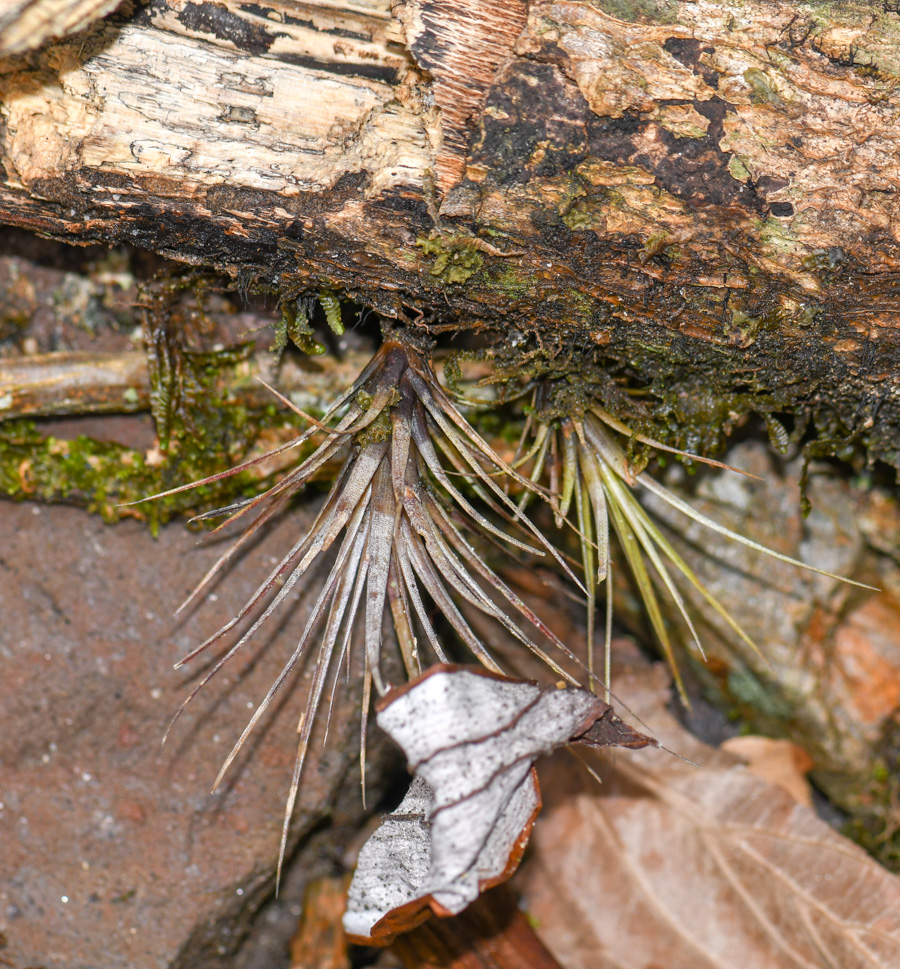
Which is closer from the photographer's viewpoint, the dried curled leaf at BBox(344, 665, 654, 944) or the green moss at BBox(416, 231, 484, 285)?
the dried curled leaf at BBox(344, 665, 654, 944)

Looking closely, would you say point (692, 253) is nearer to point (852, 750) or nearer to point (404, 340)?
point (404, 340)

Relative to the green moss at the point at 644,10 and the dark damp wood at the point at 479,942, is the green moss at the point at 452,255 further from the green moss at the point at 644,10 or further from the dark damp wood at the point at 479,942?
the dark damp wood at the point at 479,942

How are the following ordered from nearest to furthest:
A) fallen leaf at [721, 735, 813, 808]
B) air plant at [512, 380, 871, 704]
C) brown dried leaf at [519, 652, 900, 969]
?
air plant at [512, 380, 871, 704] → brown dried leaf at [519, 652, 900, 969] → fallen leaf at [721, 735, 813, 808]

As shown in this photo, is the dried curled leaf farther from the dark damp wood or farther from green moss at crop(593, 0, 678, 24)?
green moss at crop(593, 0, 678, 24)

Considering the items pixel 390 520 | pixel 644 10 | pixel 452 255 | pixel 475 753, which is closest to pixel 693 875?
pixel 475 753

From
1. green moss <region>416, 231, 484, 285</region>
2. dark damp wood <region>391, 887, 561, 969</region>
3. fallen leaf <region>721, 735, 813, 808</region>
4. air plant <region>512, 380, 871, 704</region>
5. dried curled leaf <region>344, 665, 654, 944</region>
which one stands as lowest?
dark damp wood <region>391, 887, 561, 969</region>

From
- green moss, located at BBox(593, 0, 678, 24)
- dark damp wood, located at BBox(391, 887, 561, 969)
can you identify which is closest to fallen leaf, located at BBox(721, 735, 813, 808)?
dark damp wood, located at BBox(391, 887, 561, 969)

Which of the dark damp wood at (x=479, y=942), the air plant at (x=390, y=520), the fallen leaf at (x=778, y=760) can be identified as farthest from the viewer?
the fallen leaf at (x=778, y=760)

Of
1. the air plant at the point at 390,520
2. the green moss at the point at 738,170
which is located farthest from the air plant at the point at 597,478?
the green moss at the point at 738,170
